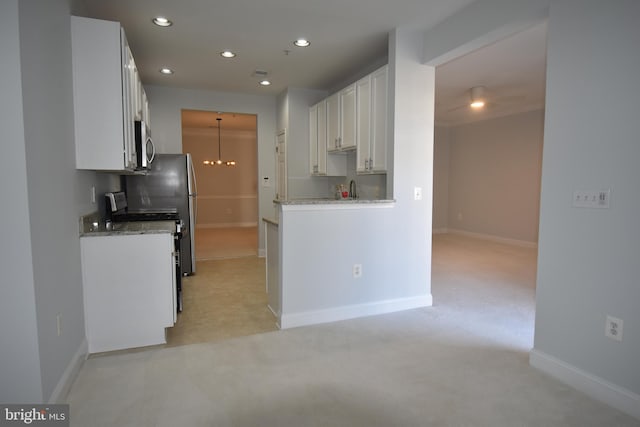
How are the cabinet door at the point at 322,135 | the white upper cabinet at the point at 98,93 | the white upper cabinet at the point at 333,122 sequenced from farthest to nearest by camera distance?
1. the cabinet door at the point at 322,135
2. the white upper cabinet at the point at 333,122
3. the white upper cabinet at the point at 98,93

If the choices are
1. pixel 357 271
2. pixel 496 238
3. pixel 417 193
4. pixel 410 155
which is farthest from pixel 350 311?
pixel 496 238

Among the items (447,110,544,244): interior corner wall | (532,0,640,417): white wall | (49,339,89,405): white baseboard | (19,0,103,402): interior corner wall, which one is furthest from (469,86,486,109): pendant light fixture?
(49,339,89,405): white baseboard

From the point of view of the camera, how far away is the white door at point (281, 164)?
5686 millimetres

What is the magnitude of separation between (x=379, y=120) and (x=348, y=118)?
2.21 ft

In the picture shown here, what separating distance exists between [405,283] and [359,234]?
0.72m

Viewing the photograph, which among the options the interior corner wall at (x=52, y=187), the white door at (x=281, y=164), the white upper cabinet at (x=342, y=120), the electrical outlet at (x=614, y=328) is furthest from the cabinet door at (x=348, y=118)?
the electrical outlet at (x=614, y=328)

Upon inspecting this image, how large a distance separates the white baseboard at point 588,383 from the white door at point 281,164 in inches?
160

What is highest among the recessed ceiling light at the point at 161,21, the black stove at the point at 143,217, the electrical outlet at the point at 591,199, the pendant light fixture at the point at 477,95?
the recessed ceiling light at the point at 161,21

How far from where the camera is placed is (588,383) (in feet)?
6.92

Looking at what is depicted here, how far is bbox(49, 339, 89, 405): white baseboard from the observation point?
196 cm

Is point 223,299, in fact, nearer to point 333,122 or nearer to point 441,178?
point 333,122

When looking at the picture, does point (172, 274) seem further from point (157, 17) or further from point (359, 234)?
point (157, 17)

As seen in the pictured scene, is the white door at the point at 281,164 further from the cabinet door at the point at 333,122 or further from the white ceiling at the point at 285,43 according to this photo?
the cabinet door at the point at 333,122

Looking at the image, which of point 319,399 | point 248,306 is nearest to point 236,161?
point 248,306
